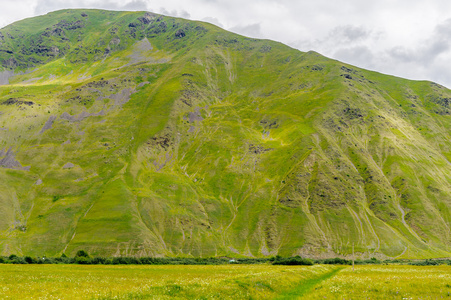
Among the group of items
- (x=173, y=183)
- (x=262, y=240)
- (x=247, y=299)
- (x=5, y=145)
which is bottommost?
(x=262, y=240)

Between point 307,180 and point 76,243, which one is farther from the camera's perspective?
point 307,180

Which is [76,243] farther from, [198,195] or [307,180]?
[307,180]

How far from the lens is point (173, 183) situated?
189m

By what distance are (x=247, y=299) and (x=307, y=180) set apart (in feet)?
555

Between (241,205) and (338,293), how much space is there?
159093 millimetres

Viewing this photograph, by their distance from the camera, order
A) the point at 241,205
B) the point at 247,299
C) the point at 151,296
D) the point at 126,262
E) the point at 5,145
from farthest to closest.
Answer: the point at 5,145
the point at 241,205
the point at 126,262
the point at 247,299
the point at 151,296

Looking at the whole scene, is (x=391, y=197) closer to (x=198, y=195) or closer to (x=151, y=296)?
(x=198, y=195)

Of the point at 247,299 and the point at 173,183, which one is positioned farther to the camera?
the point at 173,183

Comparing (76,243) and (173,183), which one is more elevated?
(173,183)

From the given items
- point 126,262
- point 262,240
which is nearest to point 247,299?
point 126,262

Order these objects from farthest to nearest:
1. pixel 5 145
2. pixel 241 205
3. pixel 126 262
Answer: pixel 5 145
pixel 241 205
pixel 126 262

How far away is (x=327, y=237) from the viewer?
151m

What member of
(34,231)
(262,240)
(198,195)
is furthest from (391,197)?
(34,231)

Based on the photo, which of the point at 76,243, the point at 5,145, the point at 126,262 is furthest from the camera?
the point at 5,145
